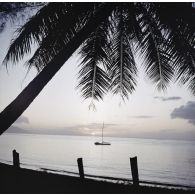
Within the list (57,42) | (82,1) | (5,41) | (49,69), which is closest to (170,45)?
(82,1)

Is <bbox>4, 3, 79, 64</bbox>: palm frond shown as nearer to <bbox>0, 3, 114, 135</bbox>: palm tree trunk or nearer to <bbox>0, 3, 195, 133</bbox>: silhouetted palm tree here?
<bbox>0, 3, 195, 133</bbox>: silhouetted palm tree

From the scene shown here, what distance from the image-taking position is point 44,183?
5945 mm

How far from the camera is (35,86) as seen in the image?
2.09m

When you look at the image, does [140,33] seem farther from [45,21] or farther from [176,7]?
[45,21]

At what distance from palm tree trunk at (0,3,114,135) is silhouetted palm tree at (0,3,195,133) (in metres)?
0.01

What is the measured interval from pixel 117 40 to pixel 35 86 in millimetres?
2228

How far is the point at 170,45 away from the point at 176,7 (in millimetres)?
407

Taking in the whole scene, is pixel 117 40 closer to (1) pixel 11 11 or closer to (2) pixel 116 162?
(1) pixel 11 11

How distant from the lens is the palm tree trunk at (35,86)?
6.41 ft

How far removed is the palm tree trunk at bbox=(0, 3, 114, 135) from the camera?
1.95m

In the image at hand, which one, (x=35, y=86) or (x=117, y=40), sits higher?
(x=117, y=40)

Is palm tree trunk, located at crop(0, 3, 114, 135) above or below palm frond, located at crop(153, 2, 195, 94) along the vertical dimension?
below

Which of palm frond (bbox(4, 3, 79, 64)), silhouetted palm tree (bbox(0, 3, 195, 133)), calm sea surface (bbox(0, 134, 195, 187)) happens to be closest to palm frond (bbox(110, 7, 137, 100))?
silhouetted palm tree (bbox(0, 3, 195, 133))

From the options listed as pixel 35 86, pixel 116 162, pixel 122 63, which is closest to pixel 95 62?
pixel 122 63
